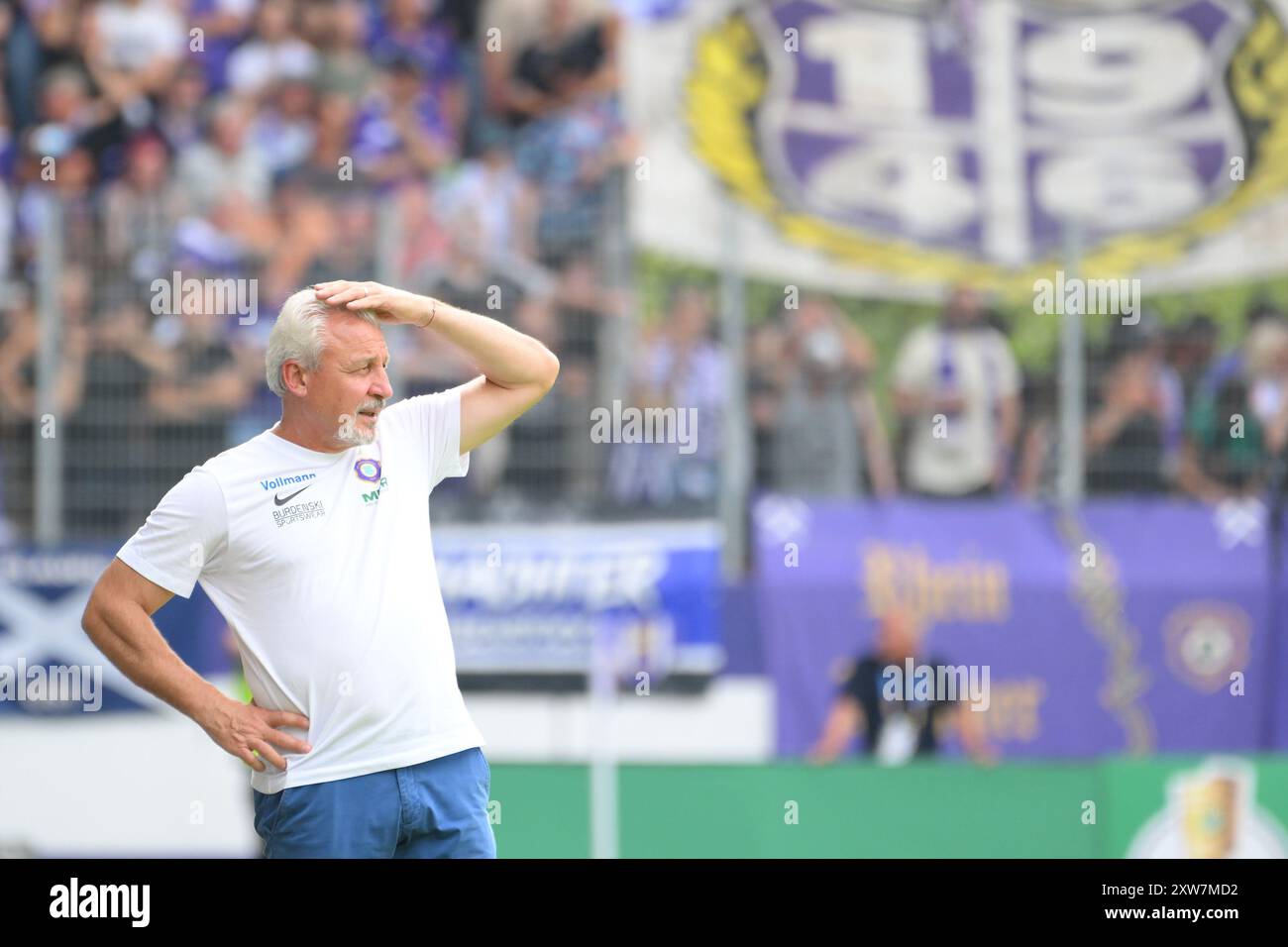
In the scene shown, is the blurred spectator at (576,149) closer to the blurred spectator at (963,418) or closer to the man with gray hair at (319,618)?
the blurred spectator at (963,418)

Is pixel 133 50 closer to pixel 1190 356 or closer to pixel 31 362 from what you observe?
pixel 31 362

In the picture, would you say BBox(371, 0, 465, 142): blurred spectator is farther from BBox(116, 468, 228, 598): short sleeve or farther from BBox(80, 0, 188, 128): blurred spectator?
BBox(116, 468, 228, 598): short sleeve

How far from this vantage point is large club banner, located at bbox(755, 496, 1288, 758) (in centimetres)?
1029

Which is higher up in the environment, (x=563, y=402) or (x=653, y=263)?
(x=653, y=263)

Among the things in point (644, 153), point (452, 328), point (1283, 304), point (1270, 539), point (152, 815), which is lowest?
point (152, 815)

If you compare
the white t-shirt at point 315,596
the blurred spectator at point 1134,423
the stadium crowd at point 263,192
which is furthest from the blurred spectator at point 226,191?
the white t-shirt at point 315,596

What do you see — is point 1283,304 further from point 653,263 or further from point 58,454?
point 58,454

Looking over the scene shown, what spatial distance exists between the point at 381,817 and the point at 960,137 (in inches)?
346

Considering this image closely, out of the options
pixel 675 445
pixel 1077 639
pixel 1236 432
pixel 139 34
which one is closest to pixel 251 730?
pixel 675 445

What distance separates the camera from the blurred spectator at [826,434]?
1062cm

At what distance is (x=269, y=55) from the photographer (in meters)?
12.6

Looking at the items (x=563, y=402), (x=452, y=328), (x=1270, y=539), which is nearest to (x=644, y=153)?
(x=563, y=402)
